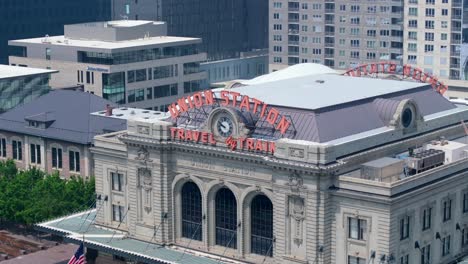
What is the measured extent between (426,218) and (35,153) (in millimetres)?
77764

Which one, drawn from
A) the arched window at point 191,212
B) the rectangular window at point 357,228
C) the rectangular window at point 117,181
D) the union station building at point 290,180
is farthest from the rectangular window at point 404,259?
the rectangular window at point 117,181

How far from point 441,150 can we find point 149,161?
37.0 metres

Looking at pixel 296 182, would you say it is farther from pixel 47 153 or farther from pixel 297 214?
pixel 47 153

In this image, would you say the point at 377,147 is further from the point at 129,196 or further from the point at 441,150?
the point at 129,196

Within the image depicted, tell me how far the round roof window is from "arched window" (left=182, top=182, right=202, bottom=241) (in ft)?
89.5

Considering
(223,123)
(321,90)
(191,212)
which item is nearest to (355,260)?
(223,123)

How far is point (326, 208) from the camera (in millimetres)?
122688

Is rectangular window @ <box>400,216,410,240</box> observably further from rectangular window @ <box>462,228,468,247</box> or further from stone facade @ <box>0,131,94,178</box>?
stone facade @ <box>0,131,94,178</box>

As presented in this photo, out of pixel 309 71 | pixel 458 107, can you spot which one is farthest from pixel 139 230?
pixel 309 71

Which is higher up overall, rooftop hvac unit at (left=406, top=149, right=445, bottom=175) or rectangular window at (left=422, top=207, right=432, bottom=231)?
rooftop hvac unit at (left=406, top=149, right=445, bottom=175)

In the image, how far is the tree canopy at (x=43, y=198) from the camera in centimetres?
16050

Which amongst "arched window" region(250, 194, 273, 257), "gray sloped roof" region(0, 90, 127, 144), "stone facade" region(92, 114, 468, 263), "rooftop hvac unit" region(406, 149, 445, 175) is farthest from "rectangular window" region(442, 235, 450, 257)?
"gray sloped roof" region(0, 90, 127, 144)

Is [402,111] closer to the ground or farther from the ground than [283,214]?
farther from the ground

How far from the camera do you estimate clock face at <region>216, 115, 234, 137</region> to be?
13012 cm
